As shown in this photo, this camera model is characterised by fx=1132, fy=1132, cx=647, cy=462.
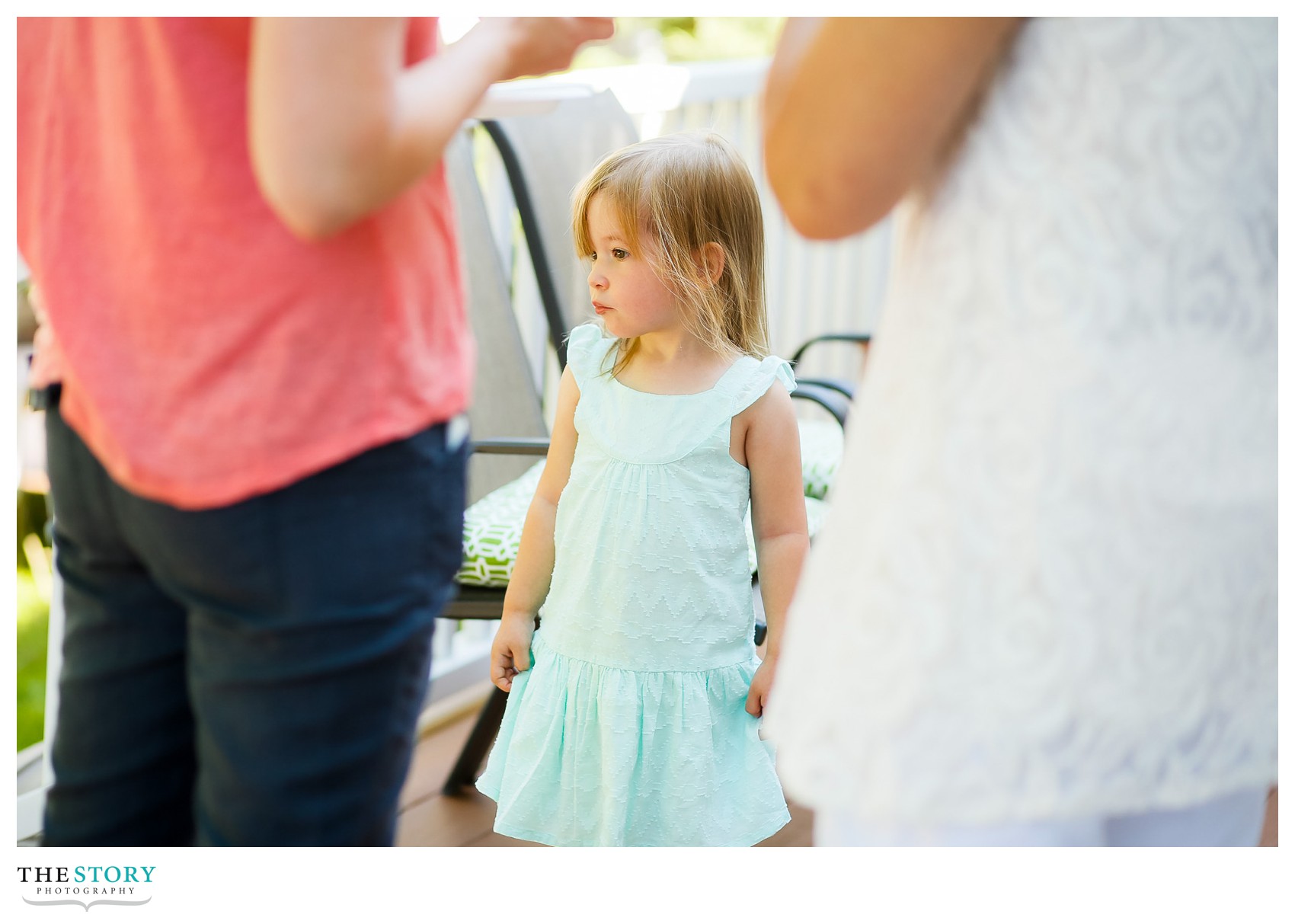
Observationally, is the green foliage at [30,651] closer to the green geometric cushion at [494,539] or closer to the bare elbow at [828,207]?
the green geometric cushion at [494,539]

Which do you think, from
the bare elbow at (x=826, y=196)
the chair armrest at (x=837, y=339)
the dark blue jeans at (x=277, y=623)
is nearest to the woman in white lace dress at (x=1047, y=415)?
the bare elbow at (x=826, y=196)

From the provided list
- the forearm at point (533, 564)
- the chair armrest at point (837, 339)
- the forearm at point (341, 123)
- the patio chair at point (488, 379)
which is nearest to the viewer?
the forearm at point (341, 123)

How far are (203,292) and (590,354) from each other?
0.62 meters

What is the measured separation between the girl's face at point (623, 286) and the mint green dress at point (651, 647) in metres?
0.07

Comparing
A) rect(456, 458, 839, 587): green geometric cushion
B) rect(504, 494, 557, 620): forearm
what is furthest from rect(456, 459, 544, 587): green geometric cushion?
rect(504, 494, 557, 620): forearm

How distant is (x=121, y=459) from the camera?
0.60 meters

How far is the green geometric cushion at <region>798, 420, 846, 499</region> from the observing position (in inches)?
66.7

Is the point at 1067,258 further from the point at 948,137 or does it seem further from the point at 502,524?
the point at 502,524

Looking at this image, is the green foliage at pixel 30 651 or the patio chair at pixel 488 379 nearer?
the green foliage at pixel 30 651

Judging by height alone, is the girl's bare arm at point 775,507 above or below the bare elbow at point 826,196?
below

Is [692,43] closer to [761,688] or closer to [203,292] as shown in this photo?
[761,688]

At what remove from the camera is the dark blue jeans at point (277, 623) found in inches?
23.5

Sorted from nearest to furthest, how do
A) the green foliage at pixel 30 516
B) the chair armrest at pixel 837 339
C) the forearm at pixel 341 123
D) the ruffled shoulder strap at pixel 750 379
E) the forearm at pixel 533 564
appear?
the forearm at pixel 341 123 → the green foliage at pixel 30 516 → the ruffled shoulder strap at pixel 750 379 → the forearm at pixel 533 564 → the chair armrest at pixel 837 339

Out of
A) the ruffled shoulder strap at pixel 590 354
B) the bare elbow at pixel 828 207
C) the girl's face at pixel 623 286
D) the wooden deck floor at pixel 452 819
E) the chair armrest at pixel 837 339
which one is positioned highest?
the bare elbow at pixel 828 207
